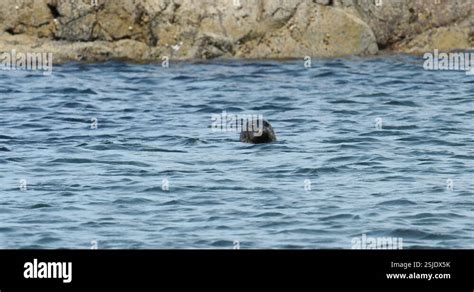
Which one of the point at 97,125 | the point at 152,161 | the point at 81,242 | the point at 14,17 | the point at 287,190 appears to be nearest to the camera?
the point at 81,242

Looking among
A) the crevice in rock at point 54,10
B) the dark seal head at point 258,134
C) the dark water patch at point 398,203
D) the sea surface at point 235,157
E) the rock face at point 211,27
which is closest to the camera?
the sea surface at point 235,157

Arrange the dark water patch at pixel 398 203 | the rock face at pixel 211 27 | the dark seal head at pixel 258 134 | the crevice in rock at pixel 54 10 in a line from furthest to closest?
the crevice in rock at pixel 54 10 → the rock face at pixel 211 27 → the dark seal head at pixel 258 134 → the dark water patch at pixel 398 203

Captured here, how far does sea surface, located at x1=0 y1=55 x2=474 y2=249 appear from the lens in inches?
631

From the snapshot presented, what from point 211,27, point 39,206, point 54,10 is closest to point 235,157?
point 39,206

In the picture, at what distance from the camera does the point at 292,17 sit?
31.0m

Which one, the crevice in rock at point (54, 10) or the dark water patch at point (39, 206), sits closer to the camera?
the dark water patch at point (39, 206)

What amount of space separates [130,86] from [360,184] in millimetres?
10604

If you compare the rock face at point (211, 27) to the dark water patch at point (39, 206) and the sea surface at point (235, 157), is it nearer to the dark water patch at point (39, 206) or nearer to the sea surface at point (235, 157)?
the sea surface at point (235, 157)

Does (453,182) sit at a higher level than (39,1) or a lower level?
lower

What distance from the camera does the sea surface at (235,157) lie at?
631 inches

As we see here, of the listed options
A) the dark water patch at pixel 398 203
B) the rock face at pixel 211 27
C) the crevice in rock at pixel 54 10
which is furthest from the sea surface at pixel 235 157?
the crevice in rock at pixel 54 10

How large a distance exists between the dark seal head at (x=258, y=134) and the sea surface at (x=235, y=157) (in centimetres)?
19

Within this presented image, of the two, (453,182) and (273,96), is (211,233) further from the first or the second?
(273,96)

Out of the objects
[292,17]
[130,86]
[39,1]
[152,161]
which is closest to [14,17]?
[39,1]
